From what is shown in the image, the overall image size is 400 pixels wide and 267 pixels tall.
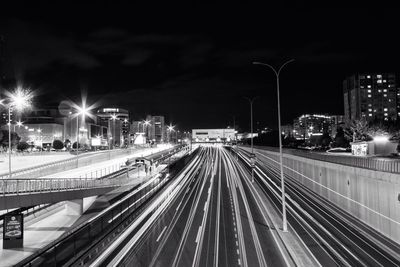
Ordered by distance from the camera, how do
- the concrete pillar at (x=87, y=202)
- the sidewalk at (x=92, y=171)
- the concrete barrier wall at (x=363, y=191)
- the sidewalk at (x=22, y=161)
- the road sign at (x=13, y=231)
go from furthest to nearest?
the sidewalk at (x=92, y=171), the sidewalk at (x=22, y=161), the concrete pillar at (x=87, y=202), the road sign at (x=13, y=231), the concrete barrier wall at (x=363, y=191)

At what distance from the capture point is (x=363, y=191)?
27656mm

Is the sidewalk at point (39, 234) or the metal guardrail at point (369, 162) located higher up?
the metal guardrail at point (369, 162)

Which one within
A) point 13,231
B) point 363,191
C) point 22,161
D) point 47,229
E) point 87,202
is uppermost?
point 22,161

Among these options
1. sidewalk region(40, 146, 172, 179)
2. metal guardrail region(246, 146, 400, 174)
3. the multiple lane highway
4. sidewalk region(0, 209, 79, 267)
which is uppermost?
metal guardrail region(246, 146, 400, 174)

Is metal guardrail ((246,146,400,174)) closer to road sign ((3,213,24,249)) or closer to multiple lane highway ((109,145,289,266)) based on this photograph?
multiple lane highway ((109,145,289,266))

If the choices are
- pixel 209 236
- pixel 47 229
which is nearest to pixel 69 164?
pixel 47 229

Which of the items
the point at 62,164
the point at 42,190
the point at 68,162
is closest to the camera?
the point at 42,190

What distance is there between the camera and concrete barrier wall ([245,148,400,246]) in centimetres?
2266

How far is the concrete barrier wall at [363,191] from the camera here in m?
22.7

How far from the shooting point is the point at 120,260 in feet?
65.7

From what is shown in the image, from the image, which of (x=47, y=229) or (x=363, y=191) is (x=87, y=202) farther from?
(x=363, y=191)

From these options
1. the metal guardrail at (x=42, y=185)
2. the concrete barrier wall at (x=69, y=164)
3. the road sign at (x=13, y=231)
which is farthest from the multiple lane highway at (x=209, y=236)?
the concrete barrier wall at (x=69, y=164)

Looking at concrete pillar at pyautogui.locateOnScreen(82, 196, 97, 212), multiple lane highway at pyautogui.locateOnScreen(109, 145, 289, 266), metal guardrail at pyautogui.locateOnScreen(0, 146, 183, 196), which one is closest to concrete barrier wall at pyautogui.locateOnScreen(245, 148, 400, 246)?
multiple lane highway at pyautogui.locateOnScreen(109, 145, 289, 266)

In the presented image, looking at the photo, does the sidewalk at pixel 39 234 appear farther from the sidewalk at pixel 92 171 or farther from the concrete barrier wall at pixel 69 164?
the sidewalk at pixel 92 171
